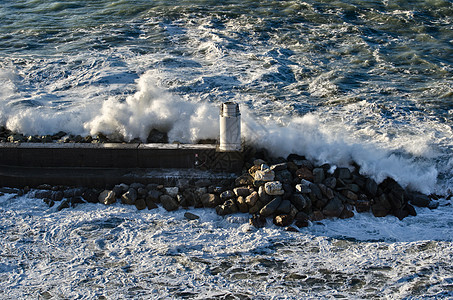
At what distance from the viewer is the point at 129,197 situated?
8172 millimetres

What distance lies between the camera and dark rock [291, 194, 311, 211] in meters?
7.63

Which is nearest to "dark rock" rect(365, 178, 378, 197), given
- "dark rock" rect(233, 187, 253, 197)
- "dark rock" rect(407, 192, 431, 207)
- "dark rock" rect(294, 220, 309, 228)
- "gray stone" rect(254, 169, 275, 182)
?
"dark rock" rect(407, 192, 431, 207)

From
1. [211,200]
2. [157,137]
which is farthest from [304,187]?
[157,137]

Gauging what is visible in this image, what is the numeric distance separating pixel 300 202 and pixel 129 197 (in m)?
2.67

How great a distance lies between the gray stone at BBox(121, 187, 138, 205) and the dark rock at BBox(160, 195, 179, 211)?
0.45 meters

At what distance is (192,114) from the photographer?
10117mm

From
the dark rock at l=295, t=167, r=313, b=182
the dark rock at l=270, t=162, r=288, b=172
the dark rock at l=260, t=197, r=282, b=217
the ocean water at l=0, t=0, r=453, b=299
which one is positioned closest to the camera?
the ocean water at l=0, t=0, r=453, b=299

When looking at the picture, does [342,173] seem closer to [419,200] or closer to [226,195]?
[419,200]

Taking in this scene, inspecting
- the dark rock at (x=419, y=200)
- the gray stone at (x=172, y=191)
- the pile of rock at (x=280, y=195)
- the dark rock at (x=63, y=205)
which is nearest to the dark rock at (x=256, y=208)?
the pile of rock at (x=280, y=195)

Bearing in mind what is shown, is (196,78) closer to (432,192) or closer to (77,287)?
(432,192)

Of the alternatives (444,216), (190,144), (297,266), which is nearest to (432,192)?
(444,216)

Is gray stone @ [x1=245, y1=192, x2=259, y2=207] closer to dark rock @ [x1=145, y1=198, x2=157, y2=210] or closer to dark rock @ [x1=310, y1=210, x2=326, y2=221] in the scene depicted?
dark rock @ [x1=310, y1=210, x2=326, y2=221]

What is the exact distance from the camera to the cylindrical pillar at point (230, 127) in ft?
27.3

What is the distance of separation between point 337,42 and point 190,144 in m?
9.56
